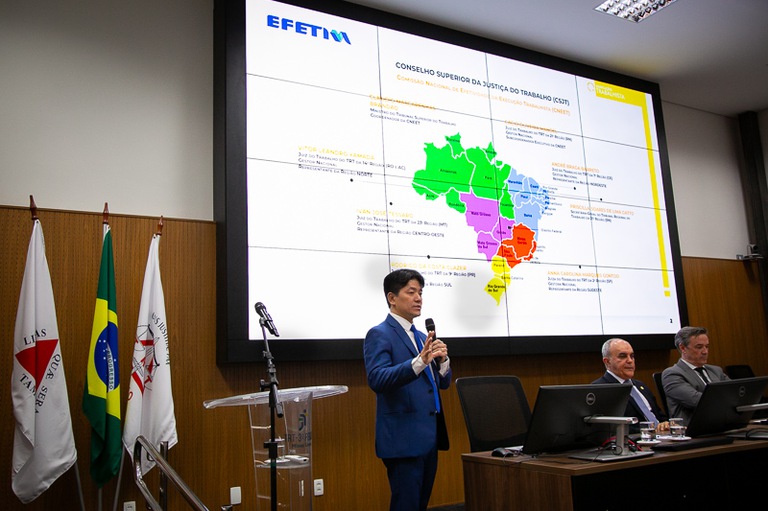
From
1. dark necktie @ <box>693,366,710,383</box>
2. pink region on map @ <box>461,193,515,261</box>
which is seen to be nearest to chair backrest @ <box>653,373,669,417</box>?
dark necktie @ <box>693,366,710,383</box>

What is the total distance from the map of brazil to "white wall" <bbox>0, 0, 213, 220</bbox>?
1.64 m

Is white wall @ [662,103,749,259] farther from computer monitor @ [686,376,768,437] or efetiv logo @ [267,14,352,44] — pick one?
efetiv logo @ [267,14,352,44]

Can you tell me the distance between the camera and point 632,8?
17.6 feet

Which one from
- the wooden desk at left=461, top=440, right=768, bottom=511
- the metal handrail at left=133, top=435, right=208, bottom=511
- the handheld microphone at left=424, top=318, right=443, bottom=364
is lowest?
the wooden desk at left=461, top=440, right=768, bottom=511

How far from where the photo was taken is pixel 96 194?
13.3 ft

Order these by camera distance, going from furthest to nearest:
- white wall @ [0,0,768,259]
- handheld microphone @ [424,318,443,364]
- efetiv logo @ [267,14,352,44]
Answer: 1. efetiv logo @ [267,14,352,44]
2. white wall @ [0,0,768,259]
3. handheld microphone @ [424,318,443,364]

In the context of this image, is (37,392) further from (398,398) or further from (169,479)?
(398,398)

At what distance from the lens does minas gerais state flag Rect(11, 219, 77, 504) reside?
3.26m

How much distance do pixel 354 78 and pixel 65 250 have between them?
2212 millimetres

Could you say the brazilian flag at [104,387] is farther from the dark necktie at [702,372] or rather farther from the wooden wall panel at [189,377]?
the dark necktie at [702,372]

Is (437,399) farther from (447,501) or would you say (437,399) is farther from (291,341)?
(447,501)

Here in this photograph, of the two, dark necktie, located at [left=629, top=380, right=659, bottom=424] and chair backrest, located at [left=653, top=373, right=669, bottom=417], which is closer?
dark necktie, located at [left=629, top=380, right=659, bottom=424]

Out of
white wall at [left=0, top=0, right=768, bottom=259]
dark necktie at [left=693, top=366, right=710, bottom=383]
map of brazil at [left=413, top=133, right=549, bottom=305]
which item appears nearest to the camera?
white wall at [left=0, top=0, right=768, bottom=259]

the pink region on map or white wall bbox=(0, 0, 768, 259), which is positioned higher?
white wall bbox=(0, 0, 768, 259)
